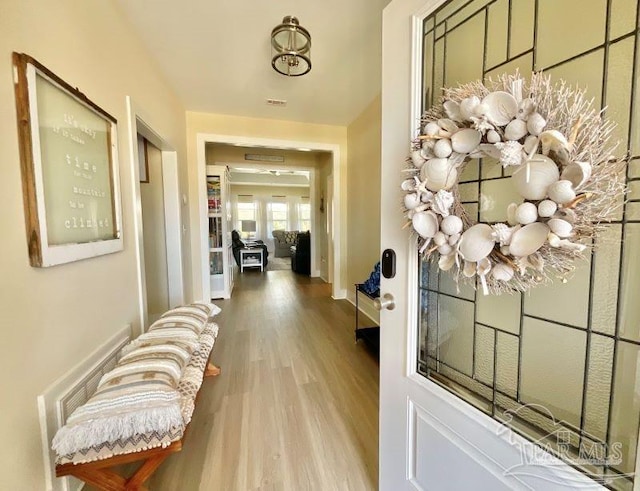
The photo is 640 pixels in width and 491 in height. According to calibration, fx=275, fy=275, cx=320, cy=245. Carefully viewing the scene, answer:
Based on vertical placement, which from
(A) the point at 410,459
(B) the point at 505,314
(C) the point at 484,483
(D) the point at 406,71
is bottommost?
(A) the point at 410,459

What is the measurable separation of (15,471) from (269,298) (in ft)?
11.6

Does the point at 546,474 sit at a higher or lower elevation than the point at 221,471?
higher

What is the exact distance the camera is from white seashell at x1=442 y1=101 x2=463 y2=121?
74 cm

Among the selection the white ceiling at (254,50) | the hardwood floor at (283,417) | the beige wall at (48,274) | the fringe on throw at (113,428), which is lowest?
the hardwood floor at (283,417)

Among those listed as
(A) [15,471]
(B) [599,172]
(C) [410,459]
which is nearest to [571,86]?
(B) [599,172]

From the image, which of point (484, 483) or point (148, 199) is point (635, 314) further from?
point (148, 199)

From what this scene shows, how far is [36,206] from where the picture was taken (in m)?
1.03

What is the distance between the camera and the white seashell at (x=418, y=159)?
80 cm

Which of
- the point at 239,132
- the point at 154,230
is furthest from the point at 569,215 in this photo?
the point at 239,132

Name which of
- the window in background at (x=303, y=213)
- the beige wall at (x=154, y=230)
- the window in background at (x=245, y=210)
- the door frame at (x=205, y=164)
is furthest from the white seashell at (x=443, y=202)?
the window in background at (x=303, y=213)

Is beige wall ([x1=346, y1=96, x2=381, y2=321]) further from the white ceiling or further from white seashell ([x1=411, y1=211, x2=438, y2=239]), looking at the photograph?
white seashell ([x1=411, y1=211, x2=438, y2=239])

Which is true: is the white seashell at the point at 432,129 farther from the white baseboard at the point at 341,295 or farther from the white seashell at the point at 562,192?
the white baseboard at the point at 341,295

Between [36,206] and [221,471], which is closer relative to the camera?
[36,206]

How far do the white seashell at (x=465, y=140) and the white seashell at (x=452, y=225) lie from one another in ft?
0.58
